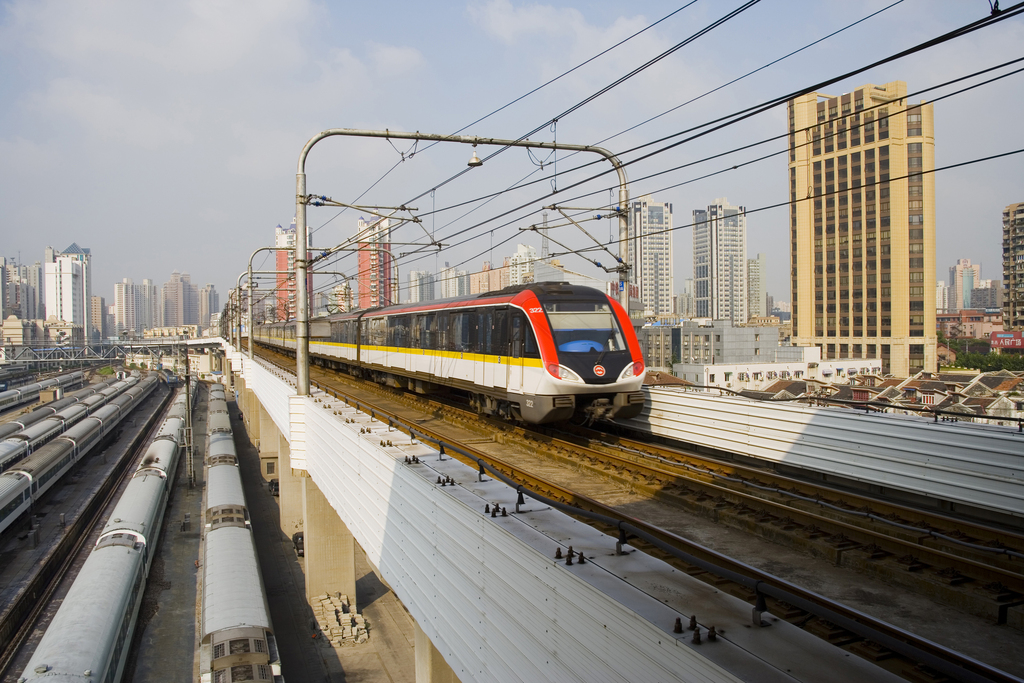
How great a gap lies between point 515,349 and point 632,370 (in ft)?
6.64

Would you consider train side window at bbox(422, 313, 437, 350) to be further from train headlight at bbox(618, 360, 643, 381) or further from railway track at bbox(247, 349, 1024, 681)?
train headlight at bbox(618, 360, 643, 381)

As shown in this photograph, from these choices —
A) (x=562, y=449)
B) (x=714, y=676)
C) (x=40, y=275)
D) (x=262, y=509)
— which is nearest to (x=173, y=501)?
(x=262, y=509)

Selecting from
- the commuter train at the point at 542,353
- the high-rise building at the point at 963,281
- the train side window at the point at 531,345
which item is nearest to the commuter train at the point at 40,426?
the commuter train at the point at 542,353

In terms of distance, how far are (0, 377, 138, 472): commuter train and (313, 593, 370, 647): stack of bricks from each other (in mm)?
25017

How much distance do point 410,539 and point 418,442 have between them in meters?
2.05

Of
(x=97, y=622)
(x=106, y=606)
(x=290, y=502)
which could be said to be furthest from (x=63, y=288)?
(x=97, y=622)

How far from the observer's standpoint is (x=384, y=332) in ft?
63.9

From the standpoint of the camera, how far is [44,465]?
33062mm

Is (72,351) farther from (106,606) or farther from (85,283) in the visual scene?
(106,606)

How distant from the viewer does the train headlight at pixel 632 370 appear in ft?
35.5

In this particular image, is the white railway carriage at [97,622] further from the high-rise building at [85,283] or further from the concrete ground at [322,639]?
the high-rise building at [85,283]

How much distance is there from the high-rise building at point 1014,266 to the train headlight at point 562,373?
46378 millimetres

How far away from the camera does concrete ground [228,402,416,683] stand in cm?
1772

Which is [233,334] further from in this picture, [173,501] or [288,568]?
[288,568]
